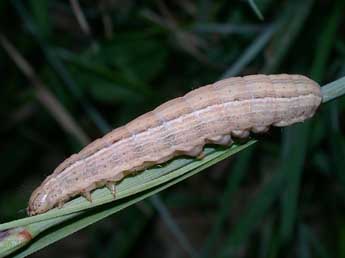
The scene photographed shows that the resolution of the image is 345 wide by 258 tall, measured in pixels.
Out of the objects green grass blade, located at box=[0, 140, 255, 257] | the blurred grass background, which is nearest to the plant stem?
green grass blade, located at box=[0, 140, 255, 257]

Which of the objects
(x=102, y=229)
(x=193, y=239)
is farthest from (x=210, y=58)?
(x=193, y=239)

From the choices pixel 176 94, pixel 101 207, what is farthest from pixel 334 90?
pixel 176 94

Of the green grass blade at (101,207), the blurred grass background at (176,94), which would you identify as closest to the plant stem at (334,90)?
the green grass blade at (101,207)

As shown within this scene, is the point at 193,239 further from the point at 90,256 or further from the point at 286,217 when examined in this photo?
the point at 286,217

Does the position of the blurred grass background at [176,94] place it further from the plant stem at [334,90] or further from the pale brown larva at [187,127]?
the plant stem at [334,90]

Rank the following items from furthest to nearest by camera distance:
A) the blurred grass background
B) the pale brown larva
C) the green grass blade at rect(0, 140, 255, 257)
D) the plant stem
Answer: the blurred grass background → the pale brown larva → the plant stem → the green grass blade at rect(0, 140, 255, 257)

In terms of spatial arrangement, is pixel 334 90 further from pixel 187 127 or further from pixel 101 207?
pixel 101 207

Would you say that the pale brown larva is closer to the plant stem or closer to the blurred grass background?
the plant stem
